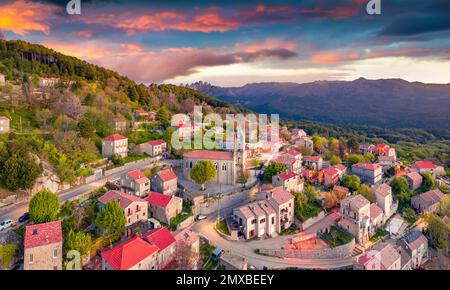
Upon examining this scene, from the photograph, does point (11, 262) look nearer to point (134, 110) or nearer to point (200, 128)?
point (200, 128)

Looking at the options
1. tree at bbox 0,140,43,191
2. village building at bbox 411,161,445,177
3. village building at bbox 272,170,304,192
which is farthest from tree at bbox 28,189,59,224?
village building at bbox 411,161,445,177

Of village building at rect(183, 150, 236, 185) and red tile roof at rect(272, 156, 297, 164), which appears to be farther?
red tile roof at rect(272, 156, 297, 164)

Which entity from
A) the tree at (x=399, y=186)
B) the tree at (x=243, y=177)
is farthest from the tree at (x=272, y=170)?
the tree at (x=399, y=186)

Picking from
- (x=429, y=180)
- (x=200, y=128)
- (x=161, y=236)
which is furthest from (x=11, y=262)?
(x=429, y=180)

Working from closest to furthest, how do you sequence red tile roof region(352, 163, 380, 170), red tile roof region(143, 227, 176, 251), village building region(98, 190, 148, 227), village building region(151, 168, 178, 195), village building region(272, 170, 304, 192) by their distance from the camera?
red tile roof region(143, 227, 176, 251), village building region(98, 190, 148, 227), village building region(151, 168, 178, 195), village building region(272, 170, 304, 192), red tile roof region(352, 163, 380, 170)

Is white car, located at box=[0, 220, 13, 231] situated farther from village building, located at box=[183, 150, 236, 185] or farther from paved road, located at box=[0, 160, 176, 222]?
village building, located at box=[183, 150, 236, 185]

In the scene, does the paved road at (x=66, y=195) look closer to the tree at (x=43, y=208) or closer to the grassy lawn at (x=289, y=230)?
the tree at (x=43, y=208)
